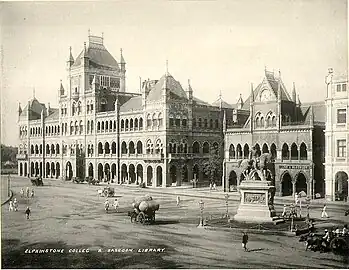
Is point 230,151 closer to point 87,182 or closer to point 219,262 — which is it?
point 87,182

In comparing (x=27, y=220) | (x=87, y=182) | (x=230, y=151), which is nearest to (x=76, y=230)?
(x=27, y=220)

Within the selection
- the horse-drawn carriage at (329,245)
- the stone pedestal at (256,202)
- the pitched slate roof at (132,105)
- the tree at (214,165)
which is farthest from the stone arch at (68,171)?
the horse-drawn carriage at (329,245)

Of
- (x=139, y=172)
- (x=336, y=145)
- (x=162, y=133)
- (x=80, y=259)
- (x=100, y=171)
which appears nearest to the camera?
(x=80, y=259)

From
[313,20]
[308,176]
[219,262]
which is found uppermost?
[313,20]

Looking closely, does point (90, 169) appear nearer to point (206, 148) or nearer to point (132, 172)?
point (132, 172)

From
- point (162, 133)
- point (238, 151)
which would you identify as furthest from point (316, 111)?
point (162, 133)

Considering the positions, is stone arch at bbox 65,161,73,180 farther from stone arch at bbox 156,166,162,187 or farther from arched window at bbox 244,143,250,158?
arched window at bbox 244,143,250,158
